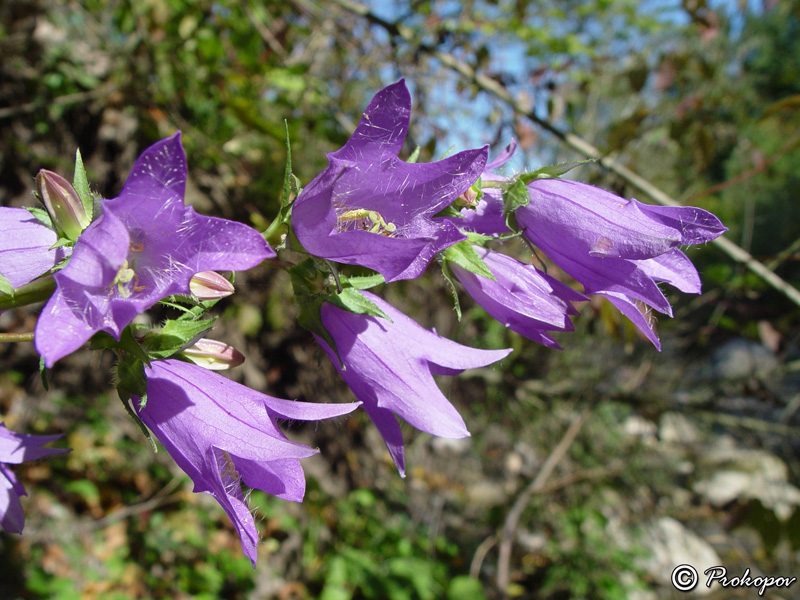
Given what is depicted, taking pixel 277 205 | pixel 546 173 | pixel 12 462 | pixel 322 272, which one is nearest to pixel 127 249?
pixel 322 272

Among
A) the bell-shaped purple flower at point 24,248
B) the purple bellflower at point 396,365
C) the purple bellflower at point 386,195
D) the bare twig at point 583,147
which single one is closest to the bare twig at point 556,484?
the bare twig at point 583,147

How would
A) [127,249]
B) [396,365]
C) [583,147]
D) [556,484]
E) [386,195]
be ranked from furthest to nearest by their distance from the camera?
[556,484] → [583,147] → [396,365] → [386,195] → [127,249]

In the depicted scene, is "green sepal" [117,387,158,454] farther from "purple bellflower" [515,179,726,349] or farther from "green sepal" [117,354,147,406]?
"purple bellflower" [515,179,726,349]

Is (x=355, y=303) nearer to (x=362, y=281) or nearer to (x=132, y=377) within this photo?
(x=362, y=281)

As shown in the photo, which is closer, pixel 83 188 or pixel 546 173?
pixel 83 188

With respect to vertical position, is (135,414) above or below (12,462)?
above

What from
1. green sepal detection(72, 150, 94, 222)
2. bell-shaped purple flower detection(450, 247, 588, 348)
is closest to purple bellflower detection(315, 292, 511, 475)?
bell-shaped purple flower detection(450, 247, 588, 348)

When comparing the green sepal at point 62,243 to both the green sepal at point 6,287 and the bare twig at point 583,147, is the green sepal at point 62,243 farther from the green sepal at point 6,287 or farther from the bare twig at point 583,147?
the bare twig at point 583,147
